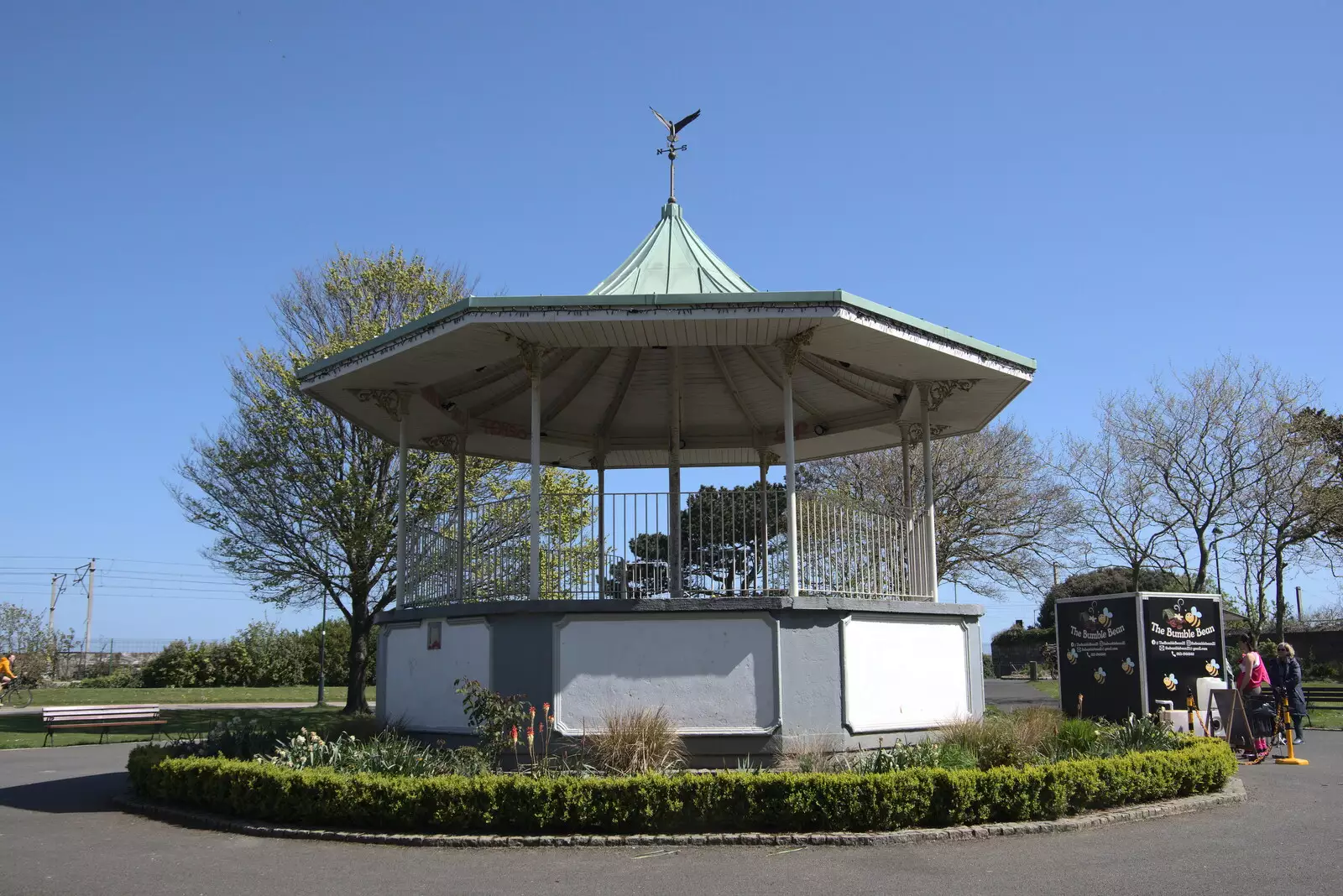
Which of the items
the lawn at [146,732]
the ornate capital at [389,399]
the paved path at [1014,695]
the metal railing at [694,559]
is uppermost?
the ornate capital at [389,399]

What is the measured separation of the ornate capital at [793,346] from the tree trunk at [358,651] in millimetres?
18237

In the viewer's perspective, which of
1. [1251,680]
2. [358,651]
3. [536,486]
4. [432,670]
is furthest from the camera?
[358,651]

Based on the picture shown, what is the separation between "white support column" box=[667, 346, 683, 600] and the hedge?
3.73m

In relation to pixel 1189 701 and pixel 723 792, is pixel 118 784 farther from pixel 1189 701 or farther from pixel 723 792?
pixel 1189 701

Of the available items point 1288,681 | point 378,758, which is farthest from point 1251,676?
point 378,758

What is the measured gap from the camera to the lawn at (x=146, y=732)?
22.8 m

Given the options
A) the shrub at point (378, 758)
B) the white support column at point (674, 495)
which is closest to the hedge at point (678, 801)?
the shrub at point (378, 758)

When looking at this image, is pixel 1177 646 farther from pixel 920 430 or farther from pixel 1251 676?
pixel 920 430

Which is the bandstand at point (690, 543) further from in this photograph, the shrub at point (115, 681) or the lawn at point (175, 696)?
the shrub at point (115, 681)

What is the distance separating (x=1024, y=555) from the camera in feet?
129

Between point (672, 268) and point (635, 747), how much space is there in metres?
7.16

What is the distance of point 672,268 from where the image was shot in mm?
15453

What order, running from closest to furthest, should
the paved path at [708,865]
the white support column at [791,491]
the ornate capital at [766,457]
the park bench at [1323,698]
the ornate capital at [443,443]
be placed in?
the paved path at [708,865] → the white support column at [791,491] → the ornate capital at [443,443] → the ornate capital at [766,457] → the park bench at [1323,698]

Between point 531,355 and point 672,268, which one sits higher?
point 672,268
